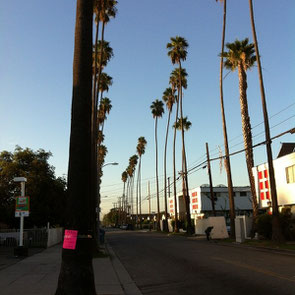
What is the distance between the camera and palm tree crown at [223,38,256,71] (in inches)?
1261

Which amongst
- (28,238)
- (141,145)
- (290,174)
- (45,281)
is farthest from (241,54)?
(141,145)

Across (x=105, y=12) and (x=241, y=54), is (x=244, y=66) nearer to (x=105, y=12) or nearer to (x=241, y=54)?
(x=241, y=54)

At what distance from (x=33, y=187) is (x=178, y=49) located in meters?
26.6

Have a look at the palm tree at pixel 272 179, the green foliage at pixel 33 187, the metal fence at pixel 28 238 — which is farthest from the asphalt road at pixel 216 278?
the green foliage at pixel 33 187

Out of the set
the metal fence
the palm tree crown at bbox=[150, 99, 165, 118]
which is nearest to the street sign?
the metal fence

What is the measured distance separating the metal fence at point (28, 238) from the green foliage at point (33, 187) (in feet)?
17.2

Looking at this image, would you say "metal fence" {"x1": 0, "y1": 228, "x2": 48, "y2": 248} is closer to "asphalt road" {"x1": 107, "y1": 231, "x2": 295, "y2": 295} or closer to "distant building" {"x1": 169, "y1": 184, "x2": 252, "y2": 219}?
"asphalt road" {"x1": 107, "y1": 231, "x2": 295, "y2": 295}

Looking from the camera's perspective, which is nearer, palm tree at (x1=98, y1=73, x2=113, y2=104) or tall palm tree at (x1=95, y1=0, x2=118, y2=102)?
tall palm tree at (x1=95, y1=0, x2=118, y2=102)

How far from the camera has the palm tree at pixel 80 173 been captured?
260 inches

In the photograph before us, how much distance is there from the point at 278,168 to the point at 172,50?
22.7 metres

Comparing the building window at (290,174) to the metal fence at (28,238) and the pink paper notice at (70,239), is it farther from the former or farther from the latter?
the pink paper notice at (70,239)

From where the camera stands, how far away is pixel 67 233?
6.79 metres

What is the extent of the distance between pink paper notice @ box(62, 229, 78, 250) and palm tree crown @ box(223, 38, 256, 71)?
28.7 m

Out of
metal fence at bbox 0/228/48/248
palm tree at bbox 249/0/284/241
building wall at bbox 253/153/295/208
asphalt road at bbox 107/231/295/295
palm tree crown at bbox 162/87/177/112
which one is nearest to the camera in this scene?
asphalt road at bbox 107/231/295/295
